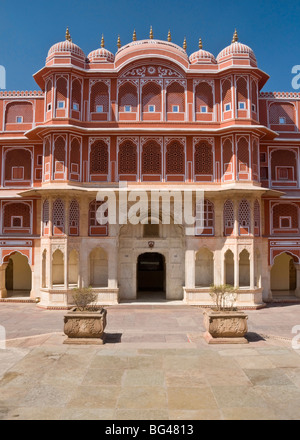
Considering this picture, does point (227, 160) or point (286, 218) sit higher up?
point (227, 160)

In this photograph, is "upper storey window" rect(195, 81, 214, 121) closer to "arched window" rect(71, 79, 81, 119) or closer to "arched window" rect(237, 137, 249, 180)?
"arched window" rect(237, 137, 249, 180)

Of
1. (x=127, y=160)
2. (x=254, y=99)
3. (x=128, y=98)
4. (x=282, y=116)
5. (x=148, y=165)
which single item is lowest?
(x=148, y=165)

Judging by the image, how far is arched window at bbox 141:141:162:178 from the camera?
18.5 metres

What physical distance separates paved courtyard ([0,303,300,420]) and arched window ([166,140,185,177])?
7820mm

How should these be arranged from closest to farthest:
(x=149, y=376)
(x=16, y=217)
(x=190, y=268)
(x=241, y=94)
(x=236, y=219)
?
(x=149, y=376) → (x=236, y=219) → (x=190, y=268) → (x=241, y=94) → (x=16, y=217)

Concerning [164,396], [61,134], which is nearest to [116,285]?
[61,134]

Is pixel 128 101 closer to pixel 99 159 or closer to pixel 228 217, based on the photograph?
pixel 99 159

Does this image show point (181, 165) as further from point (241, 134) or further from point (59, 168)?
point (59, 168)

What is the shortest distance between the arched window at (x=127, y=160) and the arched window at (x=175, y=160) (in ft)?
5.26

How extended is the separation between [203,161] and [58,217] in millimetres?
7493

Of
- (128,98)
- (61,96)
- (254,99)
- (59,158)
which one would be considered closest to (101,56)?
(128,98)

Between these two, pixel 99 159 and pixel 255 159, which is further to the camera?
pixel 99 159

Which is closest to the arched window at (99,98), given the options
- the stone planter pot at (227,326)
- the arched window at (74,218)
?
the arched window at (74,218)

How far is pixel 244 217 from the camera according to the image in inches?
693
